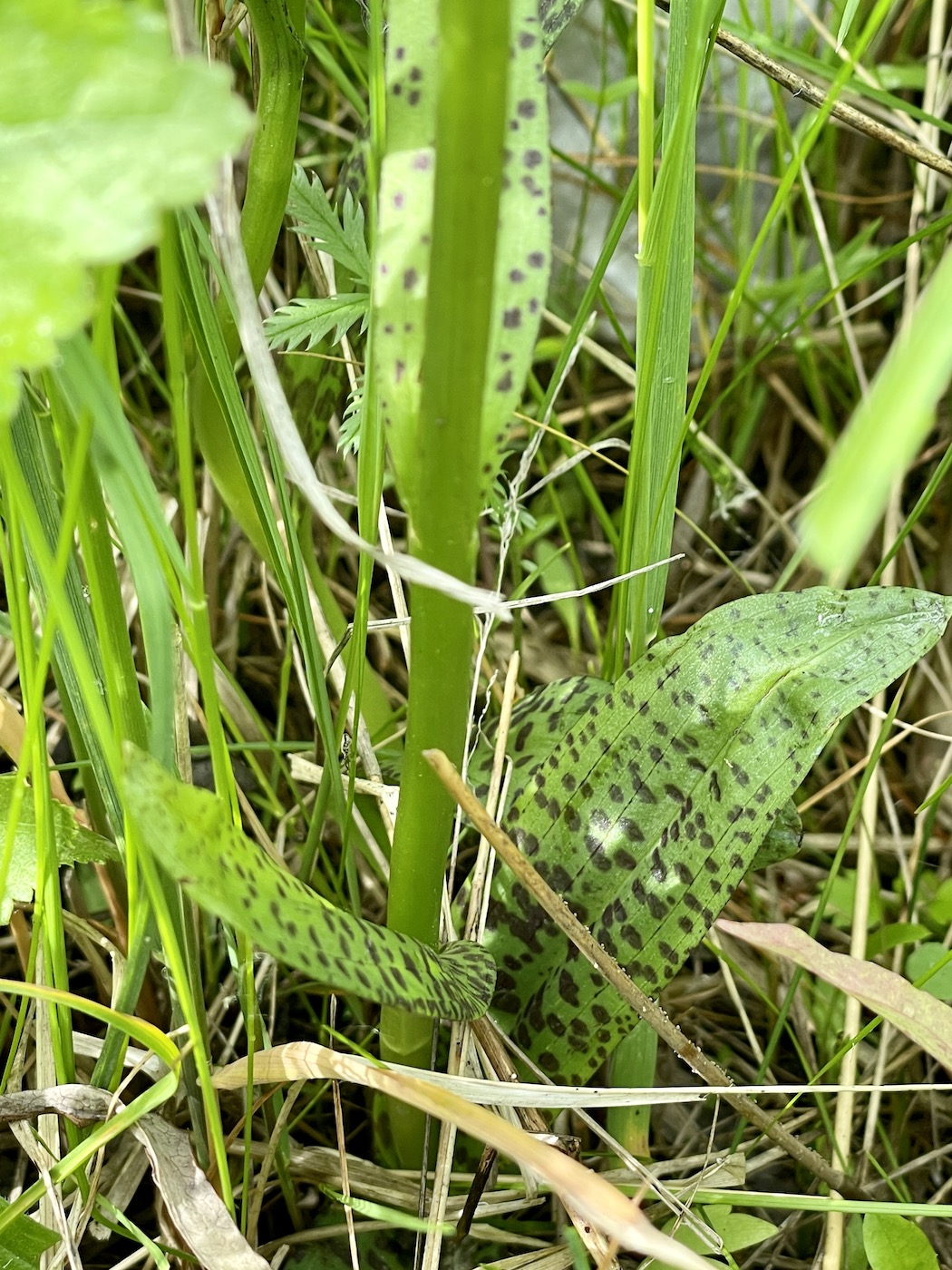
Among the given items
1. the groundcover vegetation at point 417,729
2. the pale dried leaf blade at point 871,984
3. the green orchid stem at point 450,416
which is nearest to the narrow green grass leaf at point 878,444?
the groundcover vegetation at point 417,729

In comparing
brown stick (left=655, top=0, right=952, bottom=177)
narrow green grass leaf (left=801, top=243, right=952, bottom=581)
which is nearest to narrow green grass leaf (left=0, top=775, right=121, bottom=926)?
narrow green grass leaf (left=801, top=243, right=952, bottom=581)

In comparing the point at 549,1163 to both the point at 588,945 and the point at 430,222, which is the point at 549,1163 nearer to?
the point at 588,945

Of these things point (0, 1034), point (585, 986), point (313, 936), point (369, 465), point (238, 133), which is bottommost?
point (0, 1034)

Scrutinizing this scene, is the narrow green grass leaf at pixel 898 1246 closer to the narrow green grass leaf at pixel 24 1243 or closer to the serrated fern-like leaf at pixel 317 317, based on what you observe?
the narrow green grass leaf at pixel 24 1243

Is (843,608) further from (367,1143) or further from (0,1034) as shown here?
(0,1034)

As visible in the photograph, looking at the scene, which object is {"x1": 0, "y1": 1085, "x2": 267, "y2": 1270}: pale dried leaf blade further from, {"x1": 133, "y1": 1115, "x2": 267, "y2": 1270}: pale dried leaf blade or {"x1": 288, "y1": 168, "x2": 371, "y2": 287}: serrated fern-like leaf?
{"x1": 288, "y1": 168, "x2": 371, "y2": 287}: serrated fern-like leaf

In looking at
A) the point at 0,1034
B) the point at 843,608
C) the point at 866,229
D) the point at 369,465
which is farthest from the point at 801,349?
the point at 0,1034

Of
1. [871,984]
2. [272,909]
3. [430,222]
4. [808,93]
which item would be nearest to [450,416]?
[430,222]
